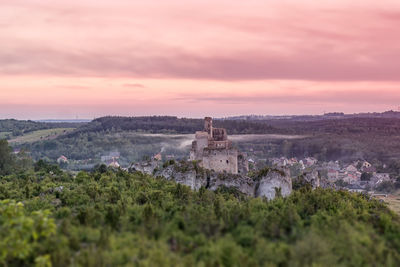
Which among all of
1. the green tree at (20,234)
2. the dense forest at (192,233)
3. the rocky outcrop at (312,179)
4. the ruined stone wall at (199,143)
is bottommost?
the rocky outcrop at (312,179)

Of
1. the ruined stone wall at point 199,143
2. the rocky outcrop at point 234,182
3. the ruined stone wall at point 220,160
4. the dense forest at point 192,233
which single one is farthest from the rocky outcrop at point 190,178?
the ruined stone wall at point 199,143

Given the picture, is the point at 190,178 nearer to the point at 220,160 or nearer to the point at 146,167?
the point at 220,160

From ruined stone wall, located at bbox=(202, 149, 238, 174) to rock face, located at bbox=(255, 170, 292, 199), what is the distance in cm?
782

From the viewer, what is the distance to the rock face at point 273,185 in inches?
1446


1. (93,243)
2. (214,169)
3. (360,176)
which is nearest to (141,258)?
(93,243)

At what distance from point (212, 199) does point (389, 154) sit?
486 ft

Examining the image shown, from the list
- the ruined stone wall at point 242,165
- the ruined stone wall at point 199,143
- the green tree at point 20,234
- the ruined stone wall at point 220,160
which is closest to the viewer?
the green tree at point 20,234

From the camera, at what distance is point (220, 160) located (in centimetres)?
4531

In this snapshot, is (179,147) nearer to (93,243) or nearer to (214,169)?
(214,169)

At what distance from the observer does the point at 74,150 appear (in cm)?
19325

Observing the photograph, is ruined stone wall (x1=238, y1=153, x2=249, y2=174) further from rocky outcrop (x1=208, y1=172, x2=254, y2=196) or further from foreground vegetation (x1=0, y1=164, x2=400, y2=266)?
foreground vegetation (x1=0, y1=164, x2=400, y2=266)

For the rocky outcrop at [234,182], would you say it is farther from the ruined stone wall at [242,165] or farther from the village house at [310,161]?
the village house at [310,161]

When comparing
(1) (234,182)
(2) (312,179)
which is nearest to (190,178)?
(1) (234,182)

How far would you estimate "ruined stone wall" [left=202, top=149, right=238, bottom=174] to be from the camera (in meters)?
45.1
